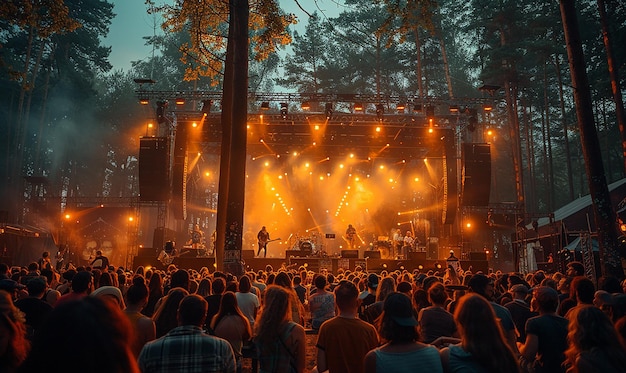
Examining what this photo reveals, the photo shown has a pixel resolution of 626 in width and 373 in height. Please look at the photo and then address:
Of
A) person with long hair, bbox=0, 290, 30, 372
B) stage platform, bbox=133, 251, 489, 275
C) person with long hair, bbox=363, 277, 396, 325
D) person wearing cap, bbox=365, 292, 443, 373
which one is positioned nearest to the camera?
person with long hair, bbox=0, 290, 30, 372

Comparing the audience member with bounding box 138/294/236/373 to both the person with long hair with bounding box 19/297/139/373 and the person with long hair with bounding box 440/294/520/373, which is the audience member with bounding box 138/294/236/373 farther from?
the person with long hair with bounding box 440/294/520/373

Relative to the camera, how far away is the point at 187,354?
125 inches

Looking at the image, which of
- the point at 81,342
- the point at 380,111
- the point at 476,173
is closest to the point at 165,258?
the point at 380,111

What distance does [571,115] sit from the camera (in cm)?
4150

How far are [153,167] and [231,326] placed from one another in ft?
67.7

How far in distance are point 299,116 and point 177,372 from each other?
903 inches

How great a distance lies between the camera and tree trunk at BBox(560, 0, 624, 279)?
980 cm

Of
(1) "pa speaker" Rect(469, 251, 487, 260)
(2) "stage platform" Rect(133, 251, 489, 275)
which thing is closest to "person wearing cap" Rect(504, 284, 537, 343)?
(2) "stage platform" Rect(133, 251, 489, 275)

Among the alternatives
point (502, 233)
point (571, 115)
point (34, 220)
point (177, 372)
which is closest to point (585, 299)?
point (177, 372)

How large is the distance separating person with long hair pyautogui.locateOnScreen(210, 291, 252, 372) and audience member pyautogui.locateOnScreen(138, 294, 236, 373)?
1692 mm

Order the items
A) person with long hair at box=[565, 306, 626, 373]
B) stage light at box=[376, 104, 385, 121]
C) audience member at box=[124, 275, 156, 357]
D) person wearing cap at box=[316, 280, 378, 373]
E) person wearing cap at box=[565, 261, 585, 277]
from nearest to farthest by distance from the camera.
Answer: person with long hair at box=[565, 306, 626, 373], person wearing cap at box=[316, 280, 378, 373], audience member at box=[124, 275, 156, 357], person wearing cap at box=[565, 261, 585, 277], stage light at box=[376, 104, 385, 121]

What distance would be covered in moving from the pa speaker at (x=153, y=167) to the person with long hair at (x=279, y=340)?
2140 centimetres

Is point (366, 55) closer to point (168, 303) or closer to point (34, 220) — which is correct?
point (34, 220)

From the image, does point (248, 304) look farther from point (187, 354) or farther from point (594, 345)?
point (594, 345)
